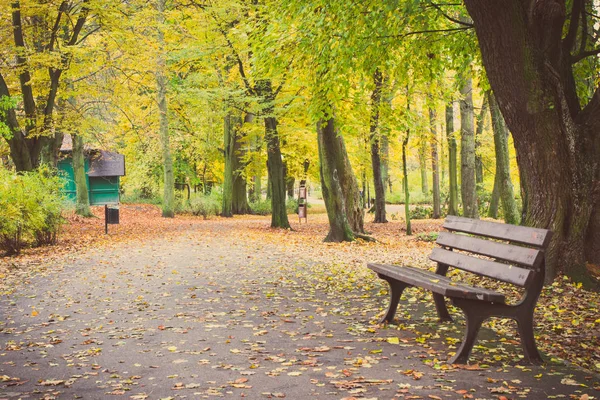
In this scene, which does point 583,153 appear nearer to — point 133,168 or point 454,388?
point 454,388

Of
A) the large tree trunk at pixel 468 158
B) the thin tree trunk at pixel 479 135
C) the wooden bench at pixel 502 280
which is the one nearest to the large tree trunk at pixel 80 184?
the large tree trunk at pixel 468 158

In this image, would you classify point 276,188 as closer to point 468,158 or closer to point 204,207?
point 468,158

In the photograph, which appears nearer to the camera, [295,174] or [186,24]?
[186,24]

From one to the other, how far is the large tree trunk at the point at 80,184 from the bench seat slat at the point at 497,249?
74.6 feet

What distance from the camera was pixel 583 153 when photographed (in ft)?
24.6

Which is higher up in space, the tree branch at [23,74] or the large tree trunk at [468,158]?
the tree branch at [23,74]

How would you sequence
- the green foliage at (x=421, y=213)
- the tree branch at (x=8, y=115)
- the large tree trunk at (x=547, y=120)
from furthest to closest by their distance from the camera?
the green foliage at (x=421, y=213), the tree branch at (x=8, y=115), the large tree trunk at (x=547, y=120)

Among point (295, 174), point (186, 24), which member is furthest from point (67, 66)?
point (295, 174)

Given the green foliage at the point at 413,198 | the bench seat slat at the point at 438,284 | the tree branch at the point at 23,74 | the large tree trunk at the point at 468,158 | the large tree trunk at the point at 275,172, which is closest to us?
the bench seat slat at the point at 438,284

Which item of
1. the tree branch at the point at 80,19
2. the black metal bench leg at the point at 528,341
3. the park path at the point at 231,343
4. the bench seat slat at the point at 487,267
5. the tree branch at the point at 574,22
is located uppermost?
the tree branch at the point at 80,19

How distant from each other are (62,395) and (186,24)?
75.8ft

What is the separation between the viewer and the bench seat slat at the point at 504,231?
501cm

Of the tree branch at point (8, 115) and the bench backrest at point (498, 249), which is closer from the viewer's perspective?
the bench backrest at point (498, 249)

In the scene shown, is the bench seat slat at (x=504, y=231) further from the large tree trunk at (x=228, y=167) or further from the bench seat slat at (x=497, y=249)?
the large tree trunk at (x=228, y=167)
